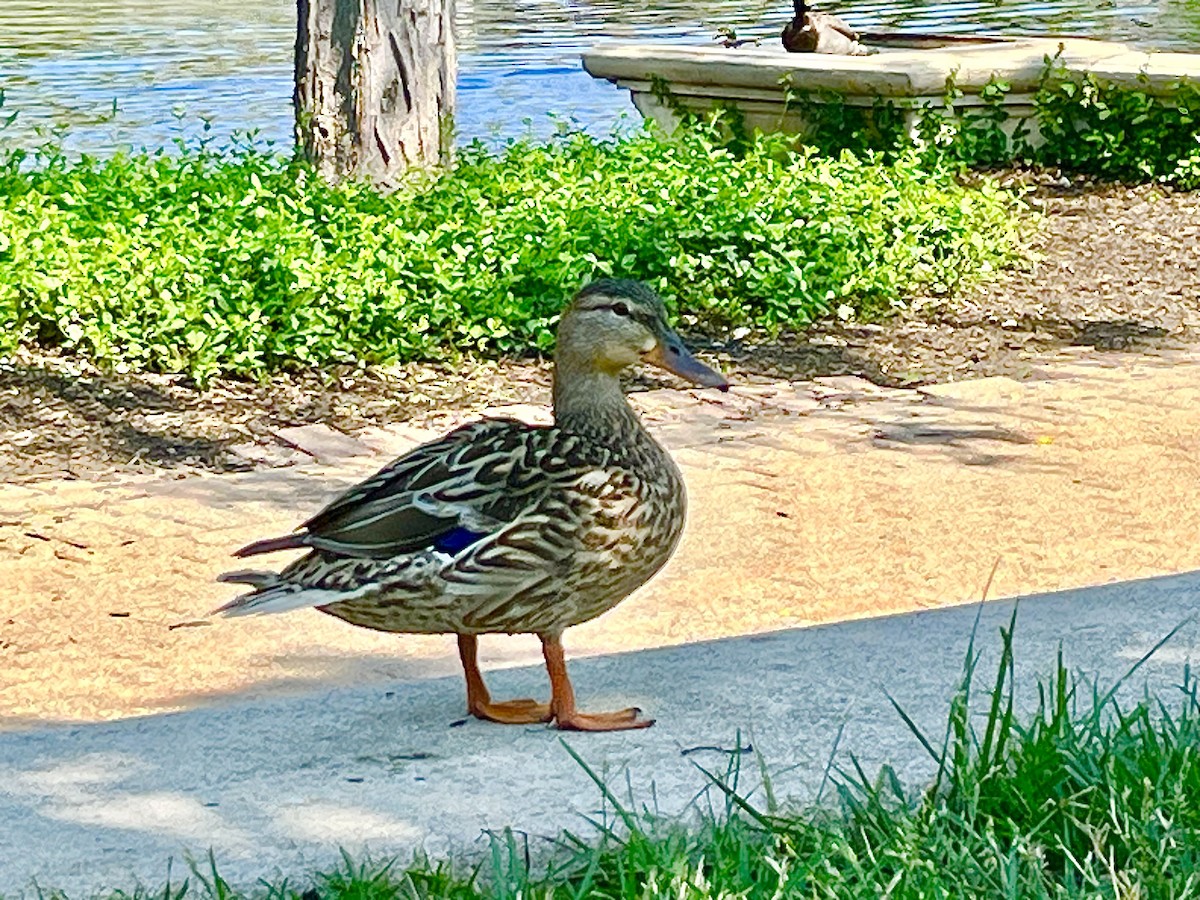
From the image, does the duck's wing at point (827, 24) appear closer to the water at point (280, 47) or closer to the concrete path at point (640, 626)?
the water at point (280, 47)

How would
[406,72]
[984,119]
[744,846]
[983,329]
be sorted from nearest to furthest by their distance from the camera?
[744,846] → [983,329] → [406,72] → [984,119]

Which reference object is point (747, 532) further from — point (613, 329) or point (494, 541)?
point (494, 541)

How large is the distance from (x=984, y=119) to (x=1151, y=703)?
933cm

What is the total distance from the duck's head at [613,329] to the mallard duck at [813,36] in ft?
32.8

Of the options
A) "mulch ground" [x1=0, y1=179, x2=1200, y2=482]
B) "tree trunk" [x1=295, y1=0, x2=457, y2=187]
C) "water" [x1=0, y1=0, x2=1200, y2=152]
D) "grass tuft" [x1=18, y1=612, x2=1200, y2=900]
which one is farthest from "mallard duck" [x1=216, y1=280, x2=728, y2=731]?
"water" [x1=0, y1=0, x2=1200, y2=152]

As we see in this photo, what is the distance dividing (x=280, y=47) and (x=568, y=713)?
18127mm

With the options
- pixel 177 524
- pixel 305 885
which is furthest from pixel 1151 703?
pixel 177 524

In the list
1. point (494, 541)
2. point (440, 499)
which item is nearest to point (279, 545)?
point (440, 499)

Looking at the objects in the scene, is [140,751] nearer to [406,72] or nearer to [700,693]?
[700,693]

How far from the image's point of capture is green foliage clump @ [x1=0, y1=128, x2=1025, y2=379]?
7.94 m

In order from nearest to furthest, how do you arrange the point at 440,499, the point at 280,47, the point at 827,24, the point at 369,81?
the point at 440,499 < the point at 369,81 < the point at 827,24 < the point at 280,47

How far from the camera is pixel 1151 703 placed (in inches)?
147

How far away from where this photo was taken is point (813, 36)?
45.2ft

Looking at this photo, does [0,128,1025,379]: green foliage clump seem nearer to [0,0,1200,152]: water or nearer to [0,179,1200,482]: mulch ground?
[0,179,1200,482]: mulch ground
